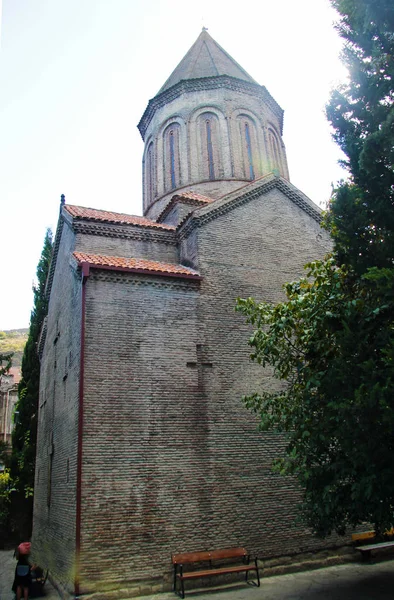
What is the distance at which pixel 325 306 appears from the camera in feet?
23.0

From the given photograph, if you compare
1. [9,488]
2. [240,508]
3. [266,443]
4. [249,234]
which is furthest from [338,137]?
[9,488]

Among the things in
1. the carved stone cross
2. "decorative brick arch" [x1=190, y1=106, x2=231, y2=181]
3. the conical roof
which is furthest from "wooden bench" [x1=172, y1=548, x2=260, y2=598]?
the conical roof

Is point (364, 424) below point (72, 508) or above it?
above

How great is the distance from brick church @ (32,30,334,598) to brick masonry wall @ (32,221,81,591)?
0.06 m

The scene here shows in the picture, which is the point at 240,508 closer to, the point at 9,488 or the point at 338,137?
the point at 338,137

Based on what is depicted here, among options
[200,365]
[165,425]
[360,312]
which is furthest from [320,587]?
[360,312]

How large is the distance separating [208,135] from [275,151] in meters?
2.68

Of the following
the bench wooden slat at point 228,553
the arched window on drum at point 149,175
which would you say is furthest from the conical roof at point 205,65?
the bench wooden slat at point 228,553

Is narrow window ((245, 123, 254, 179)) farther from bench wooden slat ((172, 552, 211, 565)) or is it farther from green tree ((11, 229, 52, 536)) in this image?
bench wooden slat ((172, 552, 211, 565))

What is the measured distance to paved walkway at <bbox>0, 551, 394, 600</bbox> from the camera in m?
7.33

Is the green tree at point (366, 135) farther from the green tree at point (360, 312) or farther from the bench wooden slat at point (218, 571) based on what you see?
the bench wooden slat at point (218, 571)

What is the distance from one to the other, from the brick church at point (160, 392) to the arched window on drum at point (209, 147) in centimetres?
199

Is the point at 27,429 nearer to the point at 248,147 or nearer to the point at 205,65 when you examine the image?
the point at 248,147

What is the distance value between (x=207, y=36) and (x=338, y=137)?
A: 15.8 m
